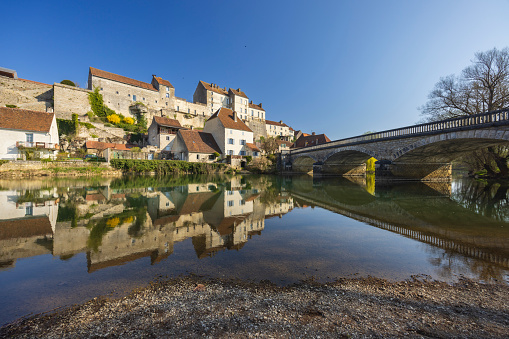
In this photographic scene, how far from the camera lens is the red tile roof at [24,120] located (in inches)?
989

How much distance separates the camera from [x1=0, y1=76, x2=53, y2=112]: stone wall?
37969 mm

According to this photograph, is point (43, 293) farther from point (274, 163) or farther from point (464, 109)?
point (274, 163)

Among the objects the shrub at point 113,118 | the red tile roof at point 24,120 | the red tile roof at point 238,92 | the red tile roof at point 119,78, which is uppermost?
the red tile roof at point 238,92

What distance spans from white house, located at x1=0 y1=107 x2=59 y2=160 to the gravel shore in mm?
33793

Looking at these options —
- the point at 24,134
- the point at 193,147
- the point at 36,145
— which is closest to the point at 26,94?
Result: the point at 24,134

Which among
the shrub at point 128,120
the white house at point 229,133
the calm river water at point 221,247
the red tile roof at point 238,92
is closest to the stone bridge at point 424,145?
the calm river water at point 221,247

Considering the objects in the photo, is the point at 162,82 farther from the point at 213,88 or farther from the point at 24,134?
the point at 24,134

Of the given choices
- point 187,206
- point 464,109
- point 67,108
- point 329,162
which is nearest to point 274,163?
point 329,162

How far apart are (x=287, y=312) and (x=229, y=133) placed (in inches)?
1510

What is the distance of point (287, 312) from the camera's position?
105 inches

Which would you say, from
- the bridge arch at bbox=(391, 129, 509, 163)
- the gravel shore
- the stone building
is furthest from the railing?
the stone building

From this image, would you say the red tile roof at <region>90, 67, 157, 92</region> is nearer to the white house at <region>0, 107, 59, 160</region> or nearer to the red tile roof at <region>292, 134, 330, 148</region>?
the white house at <region>0, 107, 59, 160</region>

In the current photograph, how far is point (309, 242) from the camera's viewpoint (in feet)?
18.0

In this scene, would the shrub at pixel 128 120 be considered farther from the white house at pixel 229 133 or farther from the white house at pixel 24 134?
the white house at pixel 24 134
